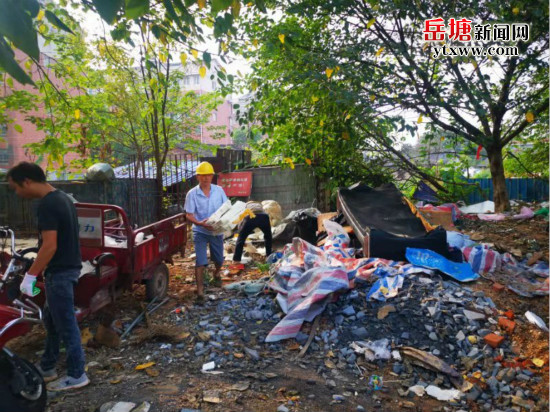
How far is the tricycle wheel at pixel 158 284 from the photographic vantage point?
4.81 metres

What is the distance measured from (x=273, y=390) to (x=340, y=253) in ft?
8.86

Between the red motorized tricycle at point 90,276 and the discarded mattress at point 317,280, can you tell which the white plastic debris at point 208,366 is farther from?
the red motorized tricycle at point 90,276

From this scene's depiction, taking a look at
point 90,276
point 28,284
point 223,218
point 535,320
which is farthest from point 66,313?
point 535,320

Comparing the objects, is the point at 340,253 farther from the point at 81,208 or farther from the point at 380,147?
the point at 380,147

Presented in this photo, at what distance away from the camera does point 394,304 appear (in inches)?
162

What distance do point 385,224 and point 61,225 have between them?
4.70 m

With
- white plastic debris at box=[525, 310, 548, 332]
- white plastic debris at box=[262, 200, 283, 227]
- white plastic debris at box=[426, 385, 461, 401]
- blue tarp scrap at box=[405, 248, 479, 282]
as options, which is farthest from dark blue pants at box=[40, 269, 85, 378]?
white plastic debris at box=[262, 200, 283, 227]

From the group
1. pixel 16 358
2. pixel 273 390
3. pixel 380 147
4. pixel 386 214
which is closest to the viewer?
pixel 16 358

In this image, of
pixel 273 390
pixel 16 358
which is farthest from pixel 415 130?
pixel 16 358

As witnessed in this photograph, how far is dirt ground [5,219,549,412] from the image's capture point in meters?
2.93

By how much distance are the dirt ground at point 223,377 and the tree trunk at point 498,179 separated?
15.7ft

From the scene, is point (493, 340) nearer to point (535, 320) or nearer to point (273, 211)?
point (535, 320)

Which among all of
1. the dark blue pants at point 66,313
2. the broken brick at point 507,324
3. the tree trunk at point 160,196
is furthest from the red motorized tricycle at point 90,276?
the tree trunk at point 160,196

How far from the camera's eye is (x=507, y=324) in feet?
12.4
